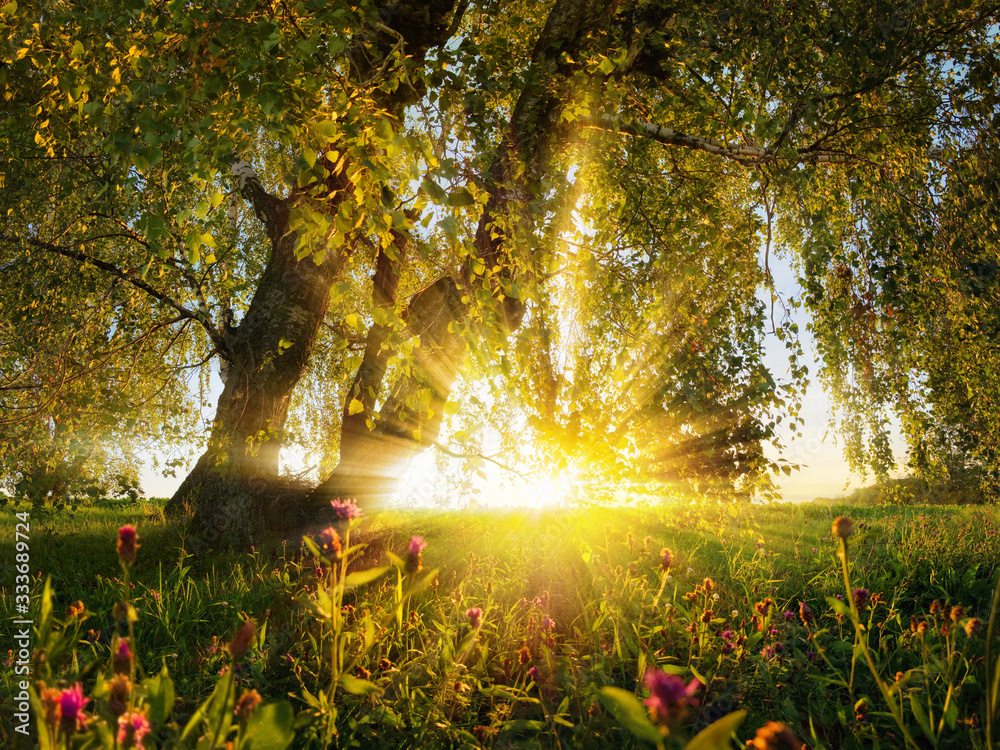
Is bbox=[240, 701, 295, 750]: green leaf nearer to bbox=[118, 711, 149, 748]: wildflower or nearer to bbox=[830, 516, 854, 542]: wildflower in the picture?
bbox=[118, 711, 149, 748]: wildflower

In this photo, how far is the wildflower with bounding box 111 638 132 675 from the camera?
1.12 meters

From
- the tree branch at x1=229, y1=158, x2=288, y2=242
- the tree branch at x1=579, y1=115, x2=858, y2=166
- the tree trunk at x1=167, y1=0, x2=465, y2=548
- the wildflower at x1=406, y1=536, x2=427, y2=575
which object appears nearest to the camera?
the wildflower at x1=406, y1=536, x2=427, y2=575

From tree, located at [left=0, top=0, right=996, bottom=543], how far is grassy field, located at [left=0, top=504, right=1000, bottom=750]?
39.5 inches

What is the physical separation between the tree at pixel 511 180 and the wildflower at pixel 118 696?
1278 mm

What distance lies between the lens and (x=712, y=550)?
214 inches

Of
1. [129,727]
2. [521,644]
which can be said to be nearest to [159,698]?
[129,727]

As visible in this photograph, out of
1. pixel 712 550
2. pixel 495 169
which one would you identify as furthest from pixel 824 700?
pixel 495 169

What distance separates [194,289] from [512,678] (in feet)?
17.4

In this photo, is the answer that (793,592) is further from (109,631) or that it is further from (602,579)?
(109,631)

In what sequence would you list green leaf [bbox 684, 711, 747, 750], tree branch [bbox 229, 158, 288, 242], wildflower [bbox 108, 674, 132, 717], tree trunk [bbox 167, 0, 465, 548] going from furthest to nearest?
tree branch [bbox 229, 158, 288, 242]
tree trunk [bbox 167, 0, 465, 548]
wildflower [bbox 108, 674, 132, 717]
green leaf [bbox 684, 711, 747, 750]

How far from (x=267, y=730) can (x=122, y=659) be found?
0.35 metres

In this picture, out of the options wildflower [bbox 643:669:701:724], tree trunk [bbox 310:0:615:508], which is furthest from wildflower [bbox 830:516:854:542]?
tree trunk [bbox 310:0:615:508]

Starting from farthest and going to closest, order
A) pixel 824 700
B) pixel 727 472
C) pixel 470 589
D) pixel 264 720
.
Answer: pixel 727 472
pixel 470 589
pixel 824 700
pixel 264 720

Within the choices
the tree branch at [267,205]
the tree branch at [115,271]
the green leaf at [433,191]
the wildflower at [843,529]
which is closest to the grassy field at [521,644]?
the wildflower at [843,529]
